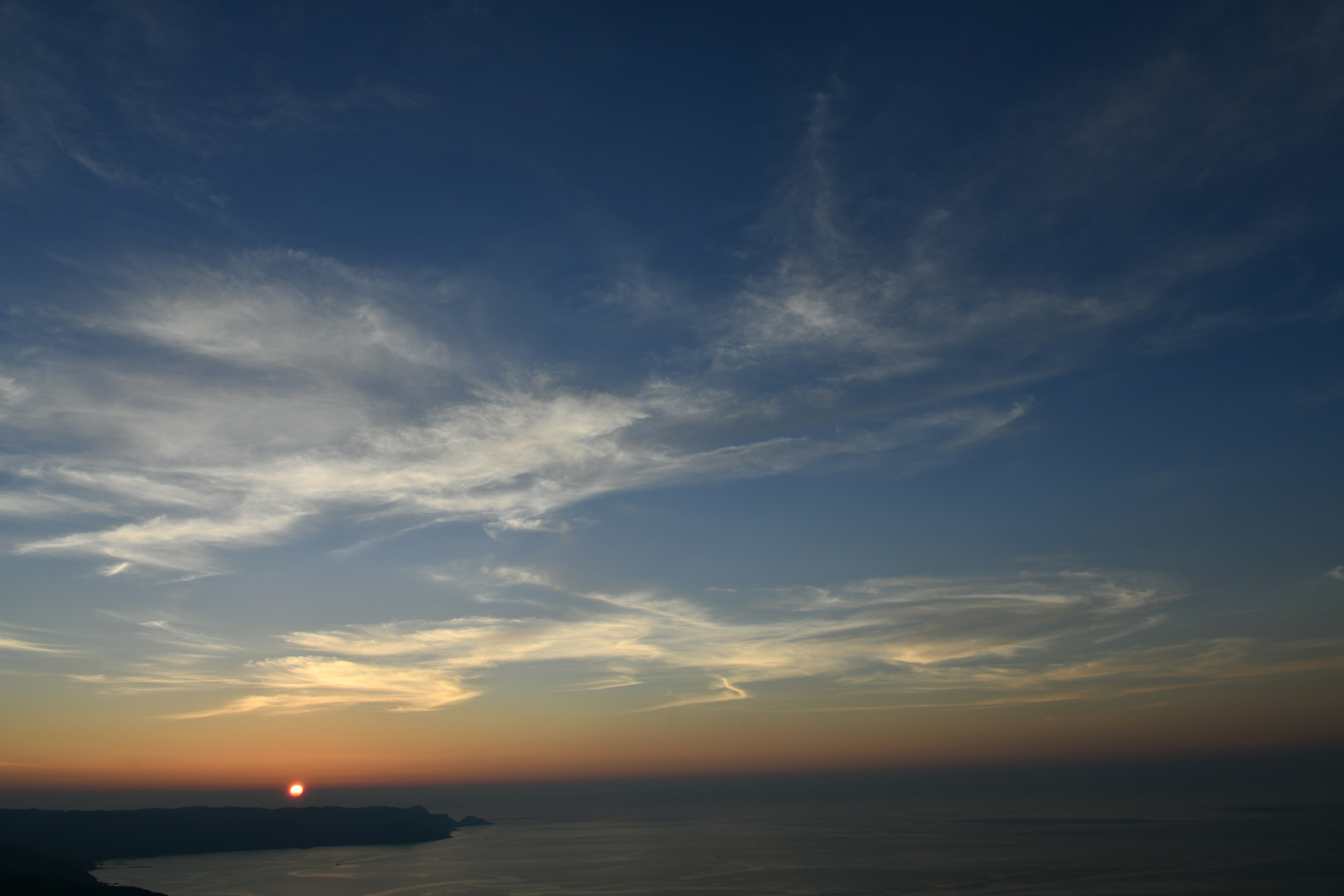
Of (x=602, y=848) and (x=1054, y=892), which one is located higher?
(x=1054, y=892)

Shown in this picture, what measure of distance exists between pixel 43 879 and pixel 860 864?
10424 centimetres

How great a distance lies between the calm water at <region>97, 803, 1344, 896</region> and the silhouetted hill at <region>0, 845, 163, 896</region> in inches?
855

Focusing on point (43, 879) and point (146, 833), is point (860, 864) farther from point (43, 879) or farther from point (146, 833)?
point (146, 833)

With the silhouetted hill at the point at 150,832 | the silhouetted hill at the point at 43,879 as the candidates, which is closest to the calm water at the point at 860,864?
the silhouetted hill at the point at 150,832

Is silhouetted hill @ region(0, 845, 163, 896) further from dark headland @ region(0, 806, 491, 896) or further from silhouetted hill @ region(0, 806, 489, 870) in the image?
silhouetted hill @ region(0, 806, 489, 870)

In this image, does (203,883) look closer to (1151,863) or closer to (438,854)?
(438,854)

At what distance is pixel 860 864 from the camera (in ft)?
366

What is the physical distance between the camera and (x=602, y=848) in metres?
168

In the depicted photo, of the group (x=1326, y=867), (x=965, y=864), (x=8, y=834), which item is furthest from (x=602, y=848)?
(x=1326, y=867)

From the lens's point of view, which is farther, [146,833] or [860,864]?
[146,833]

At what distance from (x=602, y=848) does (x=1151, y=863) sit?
116955mm

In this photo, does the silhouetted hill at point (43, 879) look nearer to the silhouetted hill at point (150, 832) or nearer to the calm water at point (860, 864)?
the calm water at point (860, 864)

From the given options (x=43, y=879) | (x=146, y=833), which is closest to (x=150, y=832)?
(x=146, y=833)

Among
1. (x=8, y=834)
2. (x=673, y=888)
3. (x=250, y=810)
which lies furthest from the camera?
(x=250, y=810)
